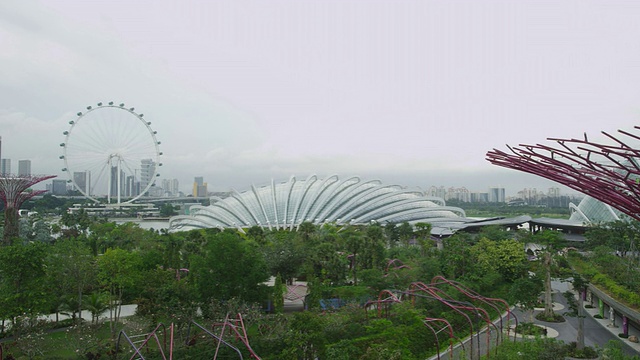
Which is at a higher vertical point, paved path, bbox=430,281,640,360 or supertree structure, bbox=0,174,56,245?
supertree structure, bbox=0,174,56,245

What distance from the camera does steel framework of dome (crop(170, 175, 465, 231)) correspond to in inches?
2933

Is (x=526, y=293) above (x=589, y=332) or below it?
above

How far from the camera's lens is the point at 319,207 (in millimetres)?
75750

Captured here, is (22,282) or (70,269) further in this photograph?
(70,269)

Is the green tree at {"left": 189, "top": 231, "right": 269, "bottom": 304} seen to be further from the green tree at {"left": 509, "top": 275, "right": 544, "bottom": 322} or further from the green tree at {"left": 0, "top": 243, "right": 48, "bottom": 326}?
the green tree at {"left": 509, "top": 275, "right": 544, "bottom": 322}

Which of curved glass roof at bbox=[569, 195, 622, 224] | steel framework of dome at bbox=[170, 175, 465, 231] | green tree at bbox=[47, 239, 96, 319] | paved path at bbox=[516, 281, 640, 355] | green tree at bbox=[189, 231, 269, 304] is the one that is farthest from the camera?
steel framework of dome at bbox=[170, 175, 465, 231]

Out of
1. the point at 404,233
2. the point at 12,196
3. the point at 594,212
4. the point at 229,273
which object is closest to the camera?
the point at 229,273

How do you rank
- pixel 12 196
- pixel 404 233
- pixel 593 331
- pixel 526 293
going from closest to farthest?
pixel 526 293 < pixel 593 331 < pixel 12 196 < pixel 404 233

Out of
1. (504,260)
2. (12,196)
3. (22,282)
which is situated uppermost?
(12,196)

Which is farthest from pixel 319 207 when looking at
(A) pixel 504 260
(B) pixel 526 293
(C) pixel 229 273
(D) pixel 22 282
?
(D) pixel 22 282

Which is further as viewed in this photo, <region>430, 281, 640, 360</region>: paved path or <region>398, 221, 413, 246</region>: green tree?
<region>398, 221, 413, 246</region>: green tree

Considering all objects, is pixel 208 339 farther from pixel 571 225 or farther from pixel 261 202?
pixel 571 225

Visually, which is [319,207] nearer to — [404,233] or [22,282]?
[404,233]

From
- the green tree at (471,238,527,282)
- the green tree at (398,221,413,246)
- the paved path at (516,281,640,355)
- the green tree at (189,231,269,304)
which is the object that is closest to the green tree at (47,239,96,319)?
the green tree at (189,231,269,304)
